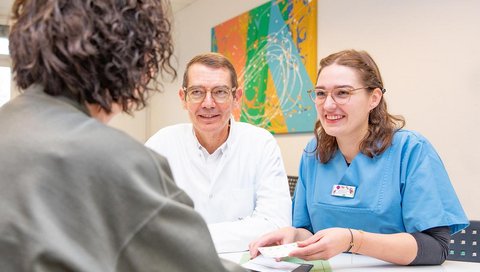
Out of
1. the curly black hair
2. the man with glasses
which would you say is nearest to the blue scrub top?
the man with glasses

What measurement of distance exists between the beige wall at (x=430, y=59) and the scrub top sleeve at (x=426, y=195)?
1.02m

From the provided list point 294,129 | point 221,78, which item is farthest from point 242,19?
point 221,78

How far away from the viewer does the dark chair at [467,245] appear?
148cm

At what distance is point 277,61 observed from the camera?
3367 millimetres

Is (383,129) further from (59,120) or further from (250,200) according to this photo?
(59,120)

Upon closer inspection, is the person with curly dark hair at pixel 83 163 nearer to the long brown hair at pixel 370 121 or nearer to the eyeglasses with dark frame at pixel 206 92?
the long brown hair at pixel 370 121

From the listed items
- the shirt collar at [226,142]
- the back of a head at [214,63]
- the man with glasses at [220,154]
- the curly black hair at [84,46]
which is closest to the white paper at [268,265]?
the man with glasses at [220,154]

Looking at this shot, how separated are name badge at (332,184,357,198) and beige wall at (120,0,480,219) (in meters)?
1.10

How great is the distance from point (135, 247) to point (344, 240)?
2.39 ft

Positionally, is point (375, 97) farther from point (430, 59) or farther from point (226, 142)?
point (430, 59)

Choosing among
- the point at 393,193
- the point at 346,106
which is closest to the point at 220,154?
the point at 346,106

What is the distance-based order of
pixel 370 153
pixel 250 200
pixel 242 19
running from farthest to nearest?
pixel 242 19 < pixel 250 200 < pixel 370 153

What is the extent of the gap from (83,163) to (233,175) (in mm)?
1294

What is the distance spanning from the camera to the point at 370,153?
148 centimetres
